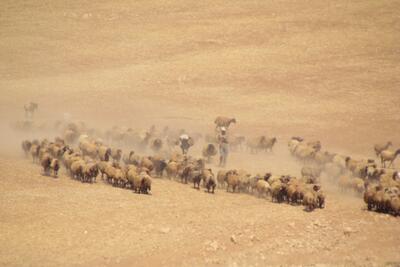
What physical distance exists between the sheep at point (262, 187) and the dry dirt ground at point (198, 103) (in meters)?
0.41

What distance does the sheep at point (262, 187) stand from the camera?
800 inches

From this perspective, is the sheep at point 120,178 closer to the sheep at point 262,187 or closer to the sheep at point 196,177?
the sheep at point 196,177

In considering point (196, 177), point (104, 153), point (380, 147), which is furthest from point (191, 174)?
point (380, 147)

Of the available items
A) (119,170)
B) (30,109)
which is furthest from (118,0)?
(119,170)

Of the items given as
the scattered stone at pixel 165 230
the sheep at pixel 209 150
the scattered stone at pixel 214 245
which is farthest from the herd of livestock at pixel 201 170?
the scattered stone at pixel 214 245

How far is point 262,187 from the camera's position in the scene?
20422 mm

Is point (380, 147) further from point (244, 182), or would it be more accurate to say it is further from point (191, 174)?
point (191, 174)

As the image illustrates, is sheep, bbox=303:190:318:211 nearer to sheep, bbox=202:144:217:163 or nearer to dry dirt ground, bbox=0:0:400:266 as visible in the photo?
dry dirt ground, bbox=0:0:400:266

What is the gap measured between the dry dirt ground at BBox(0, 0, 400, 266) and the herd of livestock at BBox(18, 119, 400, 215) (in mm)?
511

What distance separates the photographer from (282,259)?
1529 cm

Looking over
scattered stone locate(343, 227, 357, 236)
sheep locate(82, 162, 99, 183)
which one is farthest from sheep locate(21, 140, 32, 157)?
scattered stone locate(343, 227, 357, 236)

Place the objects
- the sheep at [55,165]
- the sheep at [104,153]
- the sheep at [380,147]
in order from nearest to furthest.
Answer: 1. the sheep at [55,165]
2. the sheep at [104,153]
3. the sheep at [380,147]

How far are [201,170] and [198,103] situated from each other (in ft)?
52.1

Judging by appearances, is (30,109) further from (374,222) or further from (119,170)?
(374,222)
